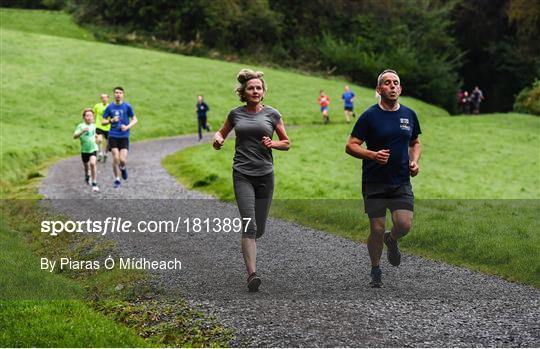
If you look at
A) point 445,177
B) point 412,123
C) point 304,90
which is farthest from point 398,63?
point 412,123

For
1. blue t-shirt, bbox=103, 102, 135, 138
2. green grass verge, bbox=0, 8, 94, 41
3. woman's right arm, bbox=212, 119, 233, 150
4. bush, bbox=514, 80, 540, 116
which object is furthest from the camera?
green grass verge, bbox=0, 8, 94, 41

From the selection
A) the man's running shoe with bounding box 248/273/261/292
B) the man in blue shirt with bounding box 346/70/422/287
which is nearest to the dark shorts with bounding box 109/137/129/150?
the man's running shoe with bounding box 248/273/261/292

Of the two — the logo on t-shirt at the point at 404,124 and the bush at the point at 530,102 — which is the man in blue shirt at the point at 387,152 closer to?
the logo on t-shirt at the point at 404,124

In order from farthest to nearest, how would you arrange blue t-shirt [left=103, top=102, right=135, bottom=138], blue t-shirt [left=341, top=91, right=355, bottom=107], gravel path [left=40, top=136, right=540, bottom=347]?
blue t-shirt [left=341, top=91, right=355, bottom=107] < blue t-shirt [left=103, top=102, right=135, bottom=138] < gravel path [left=40, top=136, right=540, bottom=347]

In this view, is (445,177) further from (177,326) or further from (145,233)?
(177,326)

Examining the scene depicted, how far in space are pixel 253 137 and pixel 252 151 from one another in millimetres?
175

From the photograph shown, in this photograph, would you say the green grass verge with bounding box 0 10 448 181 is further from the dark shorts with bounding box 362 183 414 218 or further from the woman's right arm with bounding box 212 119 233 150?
the dark shorts with bounding box 362 183 414 218

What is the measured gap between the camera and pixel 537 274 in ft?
32.1

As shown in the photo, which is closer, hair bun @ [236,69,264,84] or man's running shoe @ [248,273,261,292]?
man's running shoe @ [248,273,261,292]

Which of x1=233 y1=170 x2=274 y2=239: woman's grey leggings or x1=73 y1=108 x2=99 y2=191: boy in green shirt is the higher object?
x1=233 y1=170 x2=274 y2=239: woman's grey leggings

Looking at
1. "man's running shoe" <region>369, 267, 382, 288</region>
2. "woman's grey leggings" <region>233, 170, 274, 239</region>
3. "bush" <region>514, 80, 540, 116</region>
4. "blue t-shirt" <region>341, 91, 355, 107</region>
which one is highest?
"woman's grey leggings" <region>233, 170, 274, 239</region>

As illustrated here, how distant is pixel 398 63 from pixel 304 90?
14.7 m

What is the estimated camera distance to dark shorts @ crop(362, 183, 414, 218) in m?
8.56

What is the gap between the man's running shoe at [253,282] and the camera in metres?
8.39
